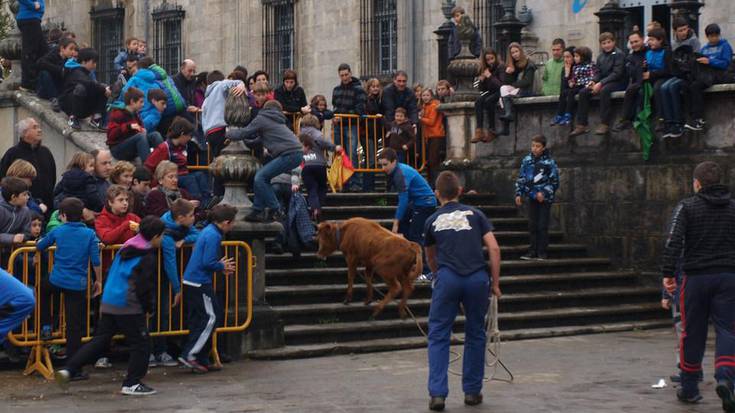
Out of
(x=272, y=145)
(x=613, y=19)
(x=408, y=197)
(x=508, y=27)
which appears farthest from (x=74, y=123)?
(x=613, y=19)

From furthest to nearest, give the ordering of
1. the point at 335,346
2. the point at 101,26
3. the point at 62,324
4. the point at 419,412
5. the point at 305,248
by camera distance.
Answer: the point at 101,26 < the point at 305,248 < the point at 335,346 < the point at 62,324 < the point at 419,412

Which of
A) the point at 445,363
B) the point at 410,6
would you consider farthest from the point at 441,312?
the point at 410,6

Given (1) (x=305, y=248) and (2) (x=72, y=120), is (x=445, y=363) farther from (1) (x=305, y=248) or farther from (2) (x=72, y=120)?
(2) (x=72, y=120)

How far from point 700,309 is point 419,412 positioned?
7.62ft

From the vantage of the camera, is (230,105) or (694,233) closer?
(694,233)

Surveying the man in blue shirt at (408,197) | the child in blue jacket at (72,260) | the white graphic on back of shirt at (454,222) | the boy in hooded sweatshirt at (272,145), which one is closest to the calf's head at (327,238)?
the boy in hooded sweatshirt at (272,145)

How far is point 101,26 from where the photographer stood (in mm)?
37375

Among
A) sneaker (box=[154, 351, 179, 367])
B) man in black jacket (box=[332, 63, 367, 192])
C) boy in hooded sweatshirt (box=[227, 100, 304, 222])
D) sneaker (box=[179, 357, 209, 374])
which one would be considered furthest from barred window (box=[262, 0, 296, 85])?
sneaker (box=[179, 357, 209, 374])

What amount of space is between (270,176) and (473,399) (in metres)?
4.74

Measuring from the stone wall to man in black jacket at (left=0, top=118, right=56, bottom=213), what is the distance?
23.6 ft

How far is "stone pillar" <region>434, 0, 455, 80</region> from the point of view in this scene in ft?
87.3

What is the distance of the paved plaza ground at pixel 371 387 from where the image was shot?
11.5 metres

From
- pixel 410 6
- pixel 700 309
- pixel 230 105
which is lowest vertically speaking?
pixel 700 309

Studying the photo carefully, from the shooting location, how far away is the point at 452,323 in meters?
11.4
